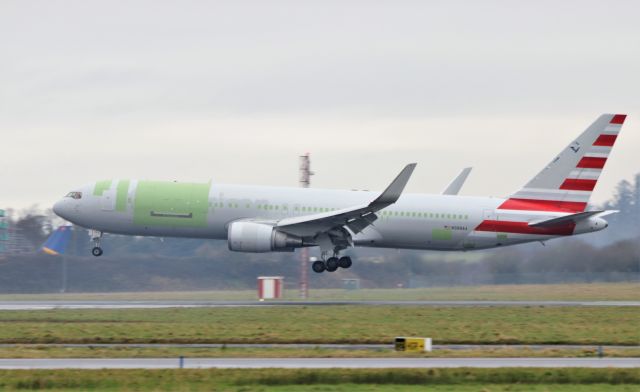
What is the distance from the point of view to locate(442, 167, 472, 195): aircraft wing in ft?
179

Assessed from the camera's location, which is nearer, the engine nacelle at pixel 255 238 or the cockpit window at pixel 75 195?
the engine nacelle at pixel 255 238

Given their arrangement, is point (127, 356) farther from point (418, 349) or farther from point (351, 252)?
point (351, 252)

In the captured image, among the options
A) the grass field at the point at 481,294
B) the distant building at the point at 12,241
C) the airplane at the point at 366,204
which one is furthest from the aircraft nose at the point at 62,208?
the distant building at the point at 12,241

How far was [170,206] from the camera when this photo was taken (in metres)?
49.4

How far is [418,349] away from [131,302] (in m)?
25.8

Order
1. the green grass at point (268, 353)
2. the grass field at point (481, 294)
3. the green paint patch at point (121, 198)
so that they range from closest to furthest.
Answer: the green grass at point (268, 353)
the green paint patch at point (121, 198)
the grass field at point (481, 294)

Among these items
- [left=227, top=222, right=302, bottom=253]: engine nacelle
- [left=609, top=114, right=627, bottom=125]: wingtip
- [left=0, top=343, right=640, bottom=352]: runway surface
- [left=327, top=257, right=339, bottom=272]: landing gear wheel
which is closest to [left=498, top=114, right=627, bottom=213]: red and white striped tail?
[left=609, top=114, right=627, bottom=125]: wingtip

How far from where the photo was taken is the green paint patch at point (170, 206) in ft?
162

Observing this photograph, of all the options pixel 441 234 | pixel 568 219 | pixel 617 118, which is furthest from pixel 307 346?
pixel 617 118

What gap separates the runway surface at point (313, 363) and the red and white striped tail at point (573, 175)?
24.4 m

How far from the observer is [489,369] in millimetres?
23297

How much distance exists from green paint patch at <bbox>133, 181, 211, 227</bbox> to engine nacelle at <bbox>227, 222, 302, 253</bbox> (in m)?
2.32

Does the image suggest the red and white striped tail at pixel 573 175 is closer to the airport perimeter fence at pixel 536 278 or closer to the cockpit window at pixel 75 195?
the airport perimeter fence at pixel 536 278

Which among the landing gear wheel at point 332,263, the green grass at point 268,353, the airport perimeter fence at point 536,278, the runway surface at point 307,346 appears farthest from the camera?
the airport perimeter fence at point 536,278
